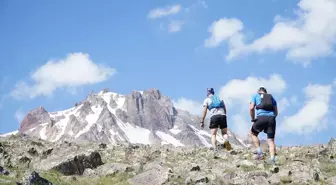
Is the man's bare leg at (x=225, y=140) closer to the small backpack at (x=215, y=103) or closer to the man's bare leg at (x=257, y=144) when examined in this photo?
the small backpack at (x=215, y=103)

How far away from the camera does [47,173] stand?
13141 mm

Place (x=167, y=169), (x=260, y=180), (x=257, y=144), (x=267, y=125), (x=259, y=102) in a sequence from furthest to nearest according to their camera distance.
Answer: (x=257, y=144), (x=259, y=102), (x=267, y=125), (x=167, y=169), (x=260, y=180)

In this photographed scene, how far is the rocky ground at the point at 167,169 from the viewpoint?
12.8m

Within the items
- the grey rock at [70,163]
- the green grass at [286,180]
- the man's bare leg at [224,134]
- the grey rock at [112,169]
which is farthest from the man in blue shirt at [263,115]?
the grey rock at [70,163]

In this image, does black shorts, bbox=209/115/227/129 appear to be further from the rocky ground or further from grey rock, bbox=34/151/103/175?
grey rock, bbox=34/151/103/175

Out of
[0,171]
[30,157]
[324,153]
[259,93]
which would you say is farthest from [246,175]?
[30,157]

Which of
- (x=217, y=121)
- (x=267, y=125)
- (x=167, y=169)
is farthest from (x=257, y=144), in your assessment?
(x=167, y=169)

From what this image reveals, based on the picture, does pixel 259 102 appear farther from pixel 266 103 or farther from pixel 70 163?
pixel 70 163

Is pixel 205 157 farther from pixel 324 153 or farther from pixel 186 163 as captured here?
pixel 324 153

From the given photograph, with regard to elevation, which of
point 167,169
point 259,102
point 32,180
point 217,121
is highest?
point 217,121

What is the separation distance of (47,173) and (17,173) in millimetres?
863

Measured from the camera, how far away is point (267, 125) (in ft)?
51.8

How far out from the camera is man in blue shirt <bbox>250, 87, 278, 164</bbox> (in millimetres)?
15711

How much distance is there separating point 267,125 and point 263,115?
1.13ft
